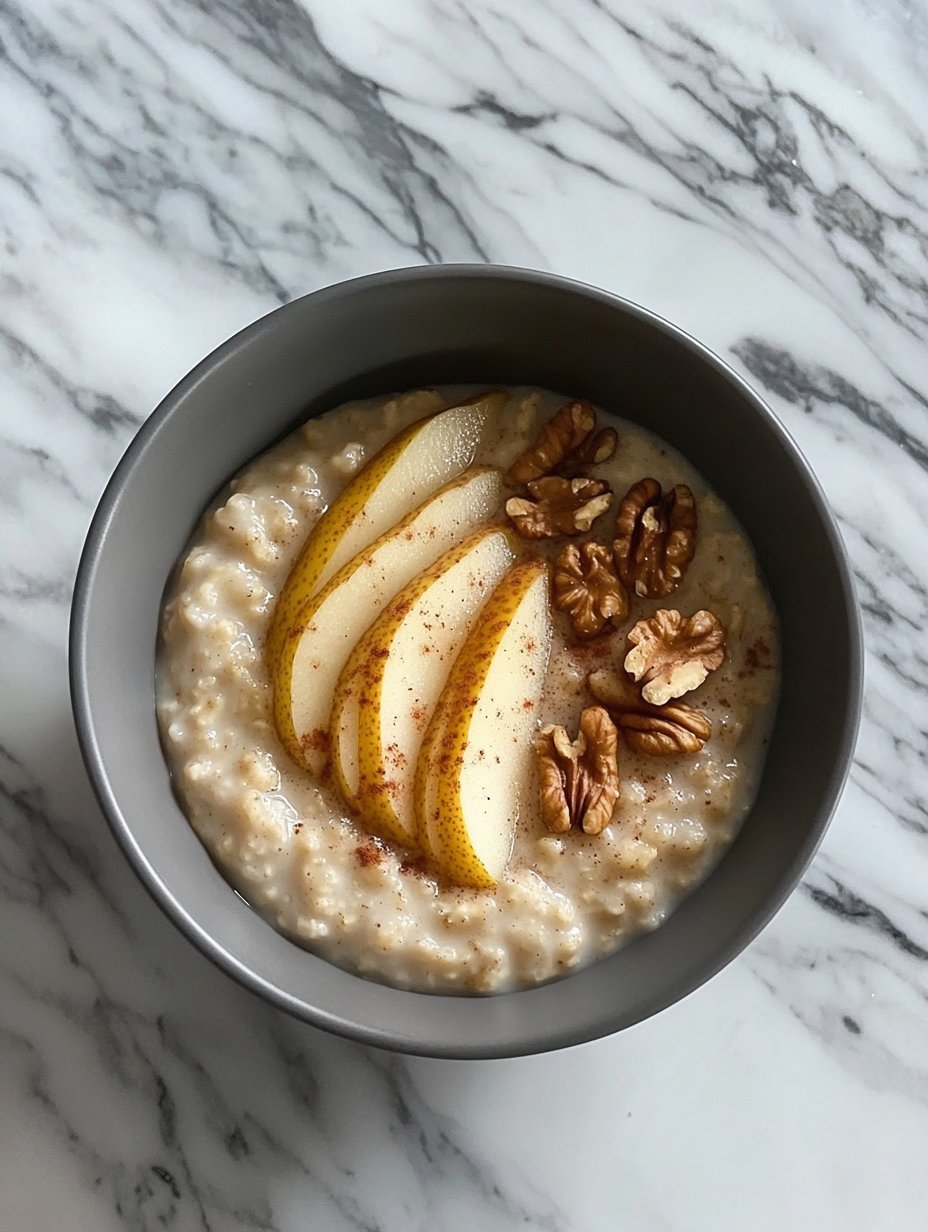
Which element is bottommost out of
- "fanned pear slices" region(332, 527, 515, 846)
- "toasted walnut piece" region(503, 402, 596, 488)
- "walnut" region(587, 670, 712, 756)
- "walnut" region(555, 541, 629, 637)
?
"fanned pear slices" region(332, 527, 515, 846)

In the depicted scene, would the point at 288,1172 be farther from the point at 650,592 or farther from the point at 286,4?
the point at 286,4

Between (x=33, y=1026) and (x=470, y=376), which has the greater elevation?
(x=470, y=376)

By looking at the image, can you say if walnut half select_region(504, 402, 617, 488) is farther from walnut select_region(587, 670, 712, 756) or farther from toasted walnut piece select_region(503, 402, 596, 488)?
walnut select_region(587, 670, 712, 756)

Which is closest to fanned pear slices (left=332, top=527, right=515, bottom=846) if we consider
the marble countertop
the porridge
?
the porridge

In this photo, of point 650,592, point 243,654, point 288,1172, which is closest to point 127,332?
point 243,654

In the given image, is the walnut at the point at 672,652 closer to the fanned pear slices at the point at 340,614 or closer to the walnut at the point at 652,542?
the walnut at the point at 652,542

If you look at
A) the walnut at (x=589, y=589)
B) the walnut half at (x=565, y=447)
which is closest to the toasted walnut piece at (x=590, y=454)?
the walnut half at (x=565, y=447)

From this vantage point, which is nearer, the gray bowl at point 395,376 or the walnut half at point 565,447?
the gray bowl at point 395,376
